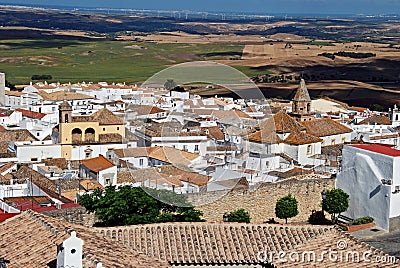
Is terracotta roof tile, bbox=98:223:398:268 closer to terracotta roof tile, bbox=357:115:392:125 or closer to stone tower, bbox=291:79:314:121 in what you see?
stone tower, bbox=291:79:314:121

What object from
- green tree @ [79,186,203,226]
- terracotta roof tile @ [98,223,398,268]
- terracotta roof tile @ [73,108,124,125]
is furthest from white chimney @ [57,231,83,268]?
terracotta roof tile @ [73,108,124,125]

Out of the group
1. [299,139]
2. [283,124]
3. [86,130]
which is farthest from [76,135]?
[299,139]

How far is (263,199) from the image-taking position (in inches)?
568

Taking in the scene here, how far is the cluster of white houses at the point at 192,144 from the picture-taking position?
14.3m

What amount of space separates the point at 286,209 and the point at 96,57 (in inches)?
3365

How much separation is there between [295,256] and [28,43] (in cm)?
10994

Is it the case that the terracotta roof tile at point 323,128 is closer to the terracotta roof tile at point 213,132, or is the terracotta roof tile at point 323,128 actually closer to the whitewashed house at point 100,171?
the terracotta roof tile at point 213,132

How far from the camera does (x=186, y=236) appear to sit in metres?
8.45

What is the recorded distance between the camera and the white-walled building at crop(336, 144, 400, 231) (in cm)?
1427

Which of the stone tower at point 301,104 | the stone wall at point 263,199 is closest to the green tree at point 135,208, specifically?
the stone wall at point 263,199

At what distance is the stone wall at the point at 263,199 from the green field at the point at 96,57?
168 ft

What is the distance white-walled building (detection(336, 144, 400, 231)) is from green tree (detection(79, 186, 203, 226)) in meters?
4.00

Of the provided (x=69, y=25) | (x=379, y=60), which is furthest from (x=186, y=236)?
(x=69, y=25)

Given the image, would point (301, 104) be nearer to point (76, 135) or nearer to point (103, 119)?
point (103, 119)
